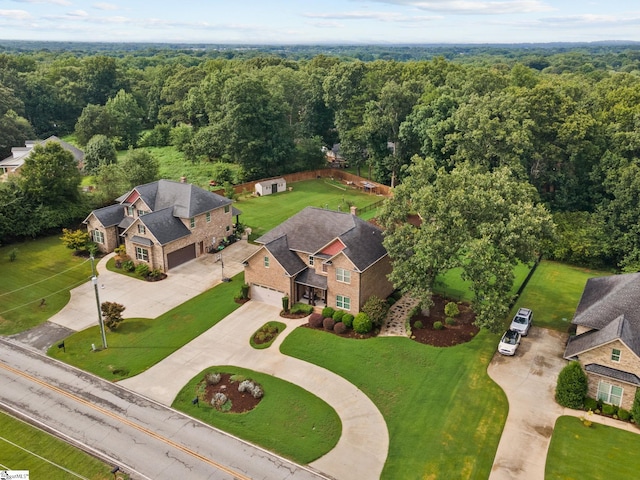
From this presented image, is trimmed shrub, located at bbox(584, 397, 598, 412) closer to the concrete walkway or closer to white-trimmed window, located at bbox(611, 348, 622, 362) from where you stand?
white-trimmed window, located at bbox(611, 348, 622, 362)

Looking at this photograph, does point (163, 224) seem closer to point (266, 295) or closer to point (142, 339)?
point (266, 295)

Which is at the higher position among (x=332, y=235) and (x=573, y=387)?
(x=332, y=235)

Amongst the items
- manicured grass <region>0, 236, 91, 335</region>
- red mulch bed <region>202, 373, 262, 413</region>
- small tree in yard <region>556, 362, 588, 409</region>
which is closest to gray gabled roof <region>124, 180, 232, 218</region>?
manicured grass <region>0, 236, 91, 335</region>

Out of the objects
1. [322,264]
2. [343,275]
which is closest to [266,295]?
[322,264]

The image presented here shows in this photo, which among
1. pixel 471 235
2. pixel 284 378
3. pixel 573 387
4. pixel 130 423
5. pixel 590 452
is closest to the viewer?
pixel 590 452

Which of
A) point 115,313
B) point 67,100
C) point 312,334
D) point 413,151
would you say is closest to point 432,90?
point 413,151

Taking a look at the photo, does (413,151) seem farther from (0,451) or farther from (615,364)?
(0,451)
